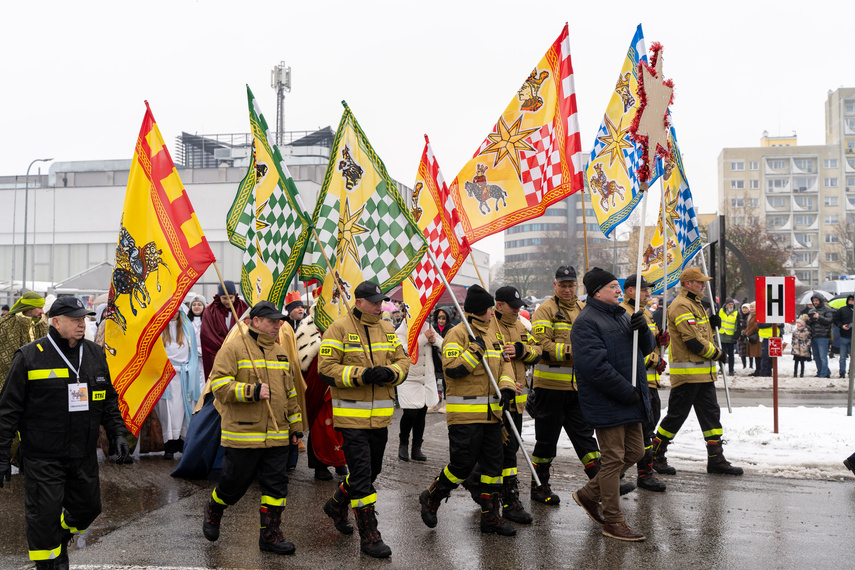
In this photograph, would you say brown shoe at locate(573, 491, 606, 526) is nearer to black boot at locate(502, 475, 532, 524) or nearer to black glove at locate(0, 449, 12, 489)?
black boot at locate(502, 475, 532, 524)

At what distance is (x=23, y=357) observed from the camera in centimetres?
546

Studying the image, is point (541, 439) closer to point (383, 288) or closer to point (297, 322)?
point (383, 288)

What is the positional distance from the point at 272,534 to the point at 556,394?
2891 mm

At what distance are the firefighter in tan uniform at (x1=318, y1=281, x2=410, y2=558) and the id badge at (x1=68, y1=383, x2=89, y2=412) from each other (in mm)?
1662

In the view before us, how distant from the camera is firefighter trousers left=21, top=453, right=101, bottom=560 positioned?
5.27 m

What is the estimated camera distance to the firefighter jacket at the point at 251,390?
6035mm

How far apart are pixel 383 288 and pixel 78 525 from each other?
10.1ft

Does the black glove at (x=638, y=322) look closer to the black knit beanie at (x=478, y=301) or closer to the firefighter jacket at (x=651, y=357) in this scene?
the black knit beanie at (x=478, y=301)

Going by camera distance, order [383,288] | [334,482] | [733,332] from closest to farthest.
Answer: [383,288]
[334,482]
[733,332]

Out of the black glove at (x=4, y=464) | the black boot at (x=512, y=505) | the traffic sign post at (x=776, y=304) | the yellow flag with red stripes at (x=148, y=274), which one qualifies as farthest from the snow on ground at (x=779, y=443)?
the black glove at (x=4, y=464)

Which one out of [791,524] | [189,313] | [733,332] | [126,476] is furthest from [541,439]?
[733,332]

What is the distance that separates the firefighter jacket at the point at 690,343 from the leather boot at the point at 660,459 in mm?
630

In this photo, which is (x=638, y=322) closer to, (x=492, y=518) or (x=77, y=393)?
(x=492, y=518)

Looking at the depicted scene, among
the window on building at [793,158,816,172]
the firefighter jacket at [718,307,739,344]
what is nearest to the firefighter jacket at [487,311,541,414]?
the firefighter jacket at [718,307,739,344]
